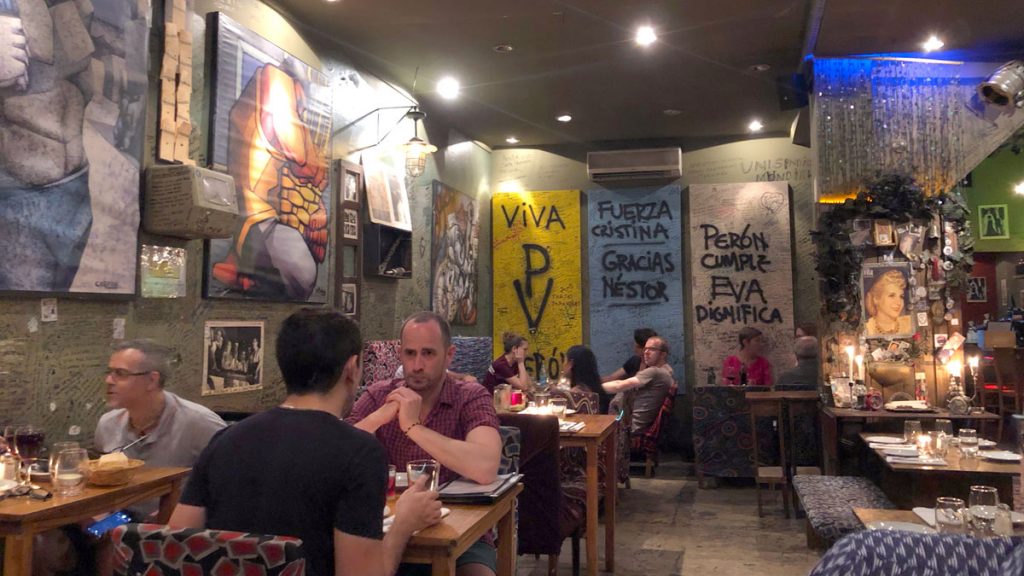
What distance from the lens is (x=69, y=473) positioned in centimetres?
269

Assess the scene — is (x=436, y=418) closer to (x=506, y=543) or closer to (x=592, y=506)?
(x=506, y=543)

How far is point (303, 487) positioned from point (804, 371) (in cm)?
622

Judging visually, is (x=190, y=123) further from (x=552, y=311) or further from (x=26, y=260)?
(x=552, y=311)

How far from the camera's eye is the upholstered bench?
379 centimetres

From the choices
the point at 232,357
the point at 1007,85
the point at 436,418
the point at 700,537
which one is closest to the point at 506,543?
the point at 436,418

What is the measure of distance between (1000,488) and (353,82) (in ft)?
17.1

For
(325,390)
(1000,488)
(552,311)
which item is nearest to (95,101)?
(325,390)

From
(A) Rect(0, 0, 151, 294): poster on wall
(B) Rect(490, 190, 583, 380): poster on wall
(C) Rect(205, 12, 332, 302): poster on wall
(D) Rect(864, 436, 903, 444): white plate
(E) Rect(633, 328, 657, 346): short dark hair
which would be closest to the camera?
(A) Rect(0, 0, 151, 294): poster on wall

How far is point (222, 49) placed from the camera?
4766 mm

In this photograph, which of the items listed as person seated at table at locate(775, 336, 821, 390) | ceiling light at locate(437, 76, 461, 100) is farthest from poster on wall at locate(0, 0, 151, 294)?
person seated at table at locate(775, 336, 821, 390)

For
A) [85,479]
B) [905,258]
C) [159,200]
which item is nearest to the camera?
[85,479]

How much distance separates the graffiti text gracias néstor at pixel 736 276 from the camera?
885 cm

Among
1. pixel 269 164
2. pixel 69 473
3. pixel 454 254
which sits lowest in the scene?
pixel 69 473

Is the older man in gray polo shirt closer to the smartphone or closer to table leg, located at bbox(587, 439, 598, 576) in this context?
the smartphone
